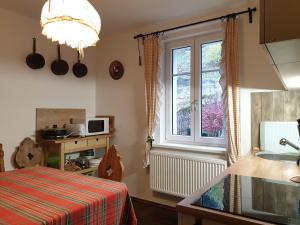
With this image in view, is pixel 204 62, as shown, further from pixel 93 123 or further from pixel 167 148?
pixel 93 123

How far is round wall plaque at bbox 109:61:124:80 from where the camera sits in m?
3.47

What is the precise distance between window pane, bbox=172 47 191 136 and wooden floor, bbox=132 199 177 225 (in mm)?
971

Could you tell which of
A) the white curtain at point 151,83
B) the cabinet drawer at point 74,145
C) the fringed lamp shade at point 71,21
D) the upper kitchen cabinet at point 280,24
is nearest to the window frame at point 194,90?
the white curtain at point 151,83

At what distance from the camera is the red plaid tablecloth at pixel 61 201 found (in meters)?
1.22

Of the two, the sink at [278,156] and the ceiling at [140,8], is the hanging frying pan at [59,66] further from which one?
the sink at [278,156]

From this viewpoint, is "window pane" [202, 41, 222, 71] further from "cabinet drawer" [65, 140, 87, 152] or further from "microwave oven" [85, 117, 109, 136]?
"cabinet drawer" [65, 140, 87, 152]

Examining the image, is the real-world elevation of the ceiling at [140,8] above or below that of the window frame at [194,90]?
above

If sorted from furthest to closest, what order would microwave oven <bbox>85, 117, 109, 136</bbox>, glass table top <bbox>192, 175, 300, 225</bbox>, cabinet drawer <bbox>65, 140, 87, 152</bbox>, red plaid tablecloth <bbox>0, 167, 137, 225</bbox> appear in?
1. microwave oven <bbox>85, 117, 109, 136</bbox>
2. cabinet drawer <bbox>65, 140, 87, 152</bbox>
3. red plaid tablecloth <bbox>0, 167, 137, 225</bbox>
4. glass table top <bbox>192, 175, 300, 225</bbox>

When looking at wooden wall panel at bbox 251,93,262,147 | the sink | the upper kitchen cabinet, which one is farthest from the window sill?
the upper kitchen cabinet

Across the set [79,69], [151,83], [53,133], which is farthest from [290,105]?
[79,69]

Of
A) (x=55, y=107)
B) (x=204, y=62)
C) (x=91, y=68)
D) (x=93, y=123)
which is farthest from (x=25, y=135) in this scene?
(x=204, y=62)

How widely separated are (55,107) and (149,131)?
1.32 meters

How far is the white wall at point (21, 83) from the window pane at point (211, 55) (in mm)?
1900

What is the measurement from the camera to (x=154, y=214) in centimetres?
288
